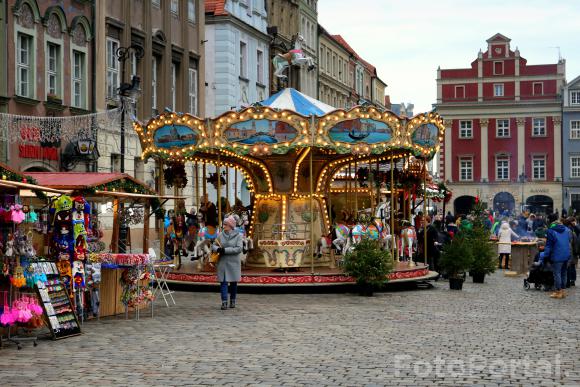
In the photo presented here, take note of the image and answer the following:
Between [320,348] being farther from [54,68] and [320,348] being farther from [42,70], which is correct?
[54,68]

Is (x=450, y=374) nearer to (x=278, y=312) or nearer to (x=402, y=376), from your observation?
(x=402, y=376)

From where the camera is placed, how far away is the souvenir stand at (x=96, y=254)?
15287 millimetres

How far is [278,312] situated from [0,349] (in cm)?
575

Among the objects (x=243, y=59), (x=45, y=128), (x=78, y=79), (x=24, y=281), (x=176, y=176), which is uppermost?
(x=243, y=59)

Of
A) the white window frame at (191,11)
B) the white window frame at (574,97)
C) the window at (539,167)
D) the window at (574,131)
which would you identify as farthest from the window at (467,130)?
the white window frame at (191,11)

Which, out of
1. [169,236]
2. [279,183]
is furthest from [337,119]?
[169,236]

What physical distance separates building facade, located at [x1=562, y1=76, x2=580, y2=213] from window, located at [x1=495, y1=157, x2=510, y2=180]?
4895 millimetres

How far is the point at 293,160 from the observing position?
2550 cm

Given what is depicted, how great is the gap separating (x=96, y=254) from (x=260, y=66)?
122ft

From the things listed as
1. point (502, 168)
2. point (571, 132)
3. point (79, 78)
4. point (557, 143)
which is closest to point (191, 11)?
point (79, 78)

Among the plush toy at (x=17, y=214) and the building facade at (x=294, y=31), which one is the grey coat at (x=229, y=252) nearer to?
the plush toy at (x=17, y=214)

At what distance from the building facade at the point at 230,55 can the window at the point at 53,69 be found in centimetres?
1532

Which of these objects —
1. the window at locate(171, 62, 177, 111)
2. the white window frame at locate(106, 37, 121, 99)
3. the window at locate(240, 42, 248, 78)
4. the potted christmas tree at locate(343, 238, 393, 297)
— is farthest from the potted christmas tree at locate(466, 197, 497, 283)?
the window at locate(240, 42, 248, 78)

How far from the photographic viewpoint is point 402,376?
10641mm
